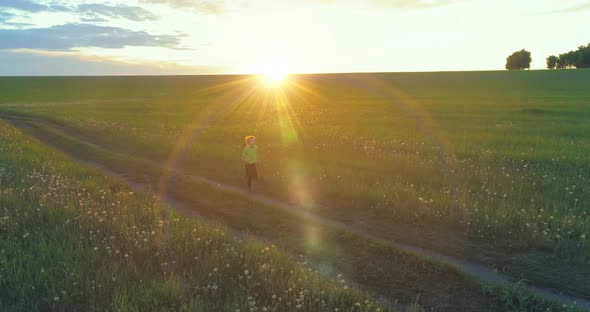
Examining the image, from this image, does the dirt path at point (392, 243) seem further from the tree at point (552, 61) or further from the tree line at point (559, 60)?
the tree at point (552, 61)

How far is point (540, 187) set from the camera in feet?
38.7

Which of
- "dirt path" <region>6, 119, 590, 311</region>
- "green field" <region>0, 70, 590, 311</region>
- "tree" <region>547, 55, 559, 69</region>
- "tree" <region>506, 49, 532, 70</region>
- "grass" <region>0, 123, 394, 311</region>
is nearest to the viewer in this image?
"grass" <region>0, 123, 394, 311</region>

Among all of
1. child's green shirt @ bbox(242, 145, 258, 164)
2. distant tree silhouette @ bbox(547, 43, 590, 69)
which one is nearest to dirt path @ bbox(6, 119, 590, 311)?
child's green shirt @ bbox(242, 145, 258, 164)

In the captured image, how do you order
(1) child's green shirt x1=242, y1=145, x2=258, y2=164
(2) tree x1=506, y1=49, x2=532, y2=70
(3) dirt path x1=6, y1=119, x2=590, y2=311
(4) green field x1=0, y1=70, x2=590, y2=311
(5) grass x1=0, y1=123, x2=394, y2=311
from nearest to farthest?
(5) grass x1=0, y1=123, x2=394, y2=311, (3) dirt path x1=6, y1=119, x2=590, y2=311, (4) green field x1=0, y1=70, x2=590, y2=311, (1) child's green shirt x1=242, y1=145, x2=258, y2=164, (2) tree x1=506, y1=49, x2=532, y2=70

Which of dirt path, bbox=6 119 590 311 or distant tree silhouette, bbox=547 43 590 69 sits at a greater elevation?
distant tree silhouette, bbox=547 43 590 69

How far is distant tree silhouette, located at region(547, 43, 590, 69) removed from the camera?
113000mm

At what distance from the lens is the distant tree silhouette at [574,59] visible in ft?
371

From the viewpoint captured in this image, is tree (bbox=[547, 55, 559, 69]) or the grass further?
tree (bbox=[547, 55, 559, 69])

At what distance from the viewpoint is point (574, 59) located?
12012 centimetres

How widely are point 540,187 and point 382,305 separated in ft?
27.9

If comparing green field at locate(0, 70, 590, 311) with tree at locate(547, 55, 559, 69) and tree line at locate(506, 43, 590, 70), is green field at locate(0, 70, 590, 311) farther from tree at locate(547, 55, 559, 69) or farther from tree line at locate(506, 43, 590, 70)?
tree at locate(547, 55, 559, 69)

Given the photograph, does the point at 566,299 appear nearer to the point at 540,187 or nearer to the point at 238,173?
the point at 540,187

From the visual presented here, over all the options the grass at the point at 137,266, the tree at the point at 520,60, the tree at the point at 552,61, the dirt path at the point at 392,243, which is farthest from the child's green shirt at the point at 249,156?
the tree at the point at 552,61

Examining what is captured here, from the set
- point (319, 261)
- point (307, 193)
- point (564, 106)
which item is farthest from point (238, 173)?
point (564, 106)
